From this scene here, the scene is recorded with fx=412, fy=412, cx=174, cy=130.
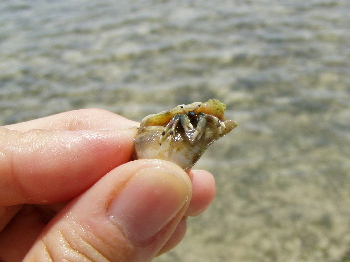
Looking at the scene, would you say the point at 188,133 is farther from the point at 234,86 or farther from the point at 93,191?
the point at 234,86

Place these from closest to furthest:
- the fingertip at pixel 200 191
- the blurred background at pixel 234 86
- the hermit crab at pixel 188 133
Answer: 1. the hermit crab at pixel 188 133
2. the fingertip at pixel 200 191
3. the blurred background at pixel 234 86

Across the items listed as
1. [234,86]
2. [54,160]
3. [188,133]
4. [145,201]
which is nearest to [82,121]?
[54,160]

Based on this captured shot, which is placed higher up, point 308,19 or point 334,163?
point 308,19

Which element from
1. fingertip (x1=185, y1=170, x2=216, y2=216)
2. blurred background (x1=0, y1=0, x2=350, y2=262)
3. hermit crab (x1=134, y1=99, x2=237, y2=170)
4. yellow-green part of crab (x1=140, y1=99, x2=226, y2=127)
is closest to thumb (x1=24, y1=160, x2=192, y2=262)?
hermit crab (x1=134, y1=99, x2=237, y2=170)

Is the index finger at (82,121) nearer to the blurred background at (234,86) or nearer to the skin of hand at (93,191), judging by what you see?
the skin of hand at (93,191)

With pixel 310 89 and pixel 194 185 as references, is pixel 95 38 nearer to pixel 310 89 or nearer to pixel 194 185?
pixel 310 89

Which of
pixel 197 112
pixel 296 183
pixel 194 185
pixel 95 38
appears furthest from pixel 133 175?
pixel 95 38

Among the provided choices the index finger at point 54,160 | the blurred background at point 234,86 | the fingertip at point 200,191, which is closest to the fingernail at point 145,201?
the index finger at point 54,160
